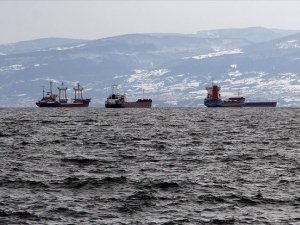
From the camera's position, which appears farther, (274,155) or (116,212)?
(274,155)

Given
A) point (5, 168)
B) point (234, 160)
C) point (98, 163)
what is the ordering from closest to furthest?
point (5, 168)
point (98, 163)
point (234, 160)

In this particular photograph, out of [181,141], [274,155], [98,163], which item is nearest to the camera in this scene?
[98,163]

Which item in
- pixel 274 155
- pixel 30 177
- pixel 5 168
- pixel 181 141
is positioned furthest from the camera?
pixel 181 141

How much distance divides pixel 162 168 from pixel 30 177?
36.3 feet

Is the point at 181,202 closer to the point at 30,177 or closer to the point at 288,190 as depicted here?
the point at 288,190

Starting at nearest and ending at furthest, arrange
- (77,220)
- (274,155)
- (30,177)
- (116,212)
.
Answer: (77,220), (116,212), (30,177), (274,155)

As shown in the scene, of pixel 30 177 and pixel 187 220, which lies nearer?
pixel 187 220

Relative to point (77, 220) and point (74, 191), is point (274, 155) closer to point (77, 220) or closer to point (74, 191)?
point (74, 191)

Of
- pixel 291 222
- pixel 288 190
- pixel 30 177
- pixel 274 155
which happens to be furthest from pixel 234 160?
pixel 291 222

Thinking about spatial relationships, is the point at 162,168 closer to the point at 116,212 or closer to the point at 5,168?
the point at 5,168

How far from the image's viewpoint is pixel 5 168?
46.1m

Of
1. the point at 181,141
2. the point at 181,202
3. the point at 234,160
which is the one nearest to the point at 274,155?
the point at 234,160

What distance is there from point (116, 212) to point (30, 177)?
1292 centimetres

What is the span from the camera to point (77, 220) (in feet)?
92.5
